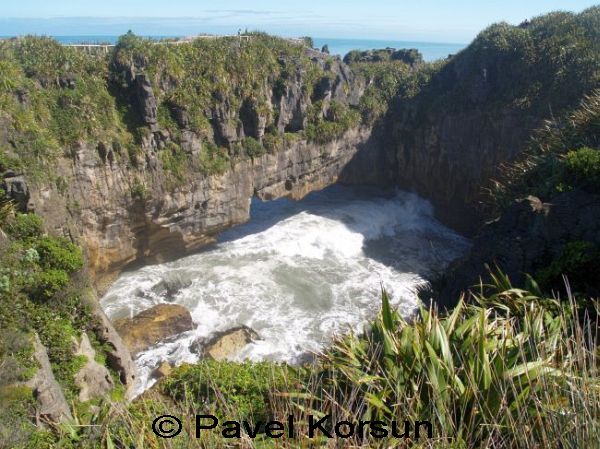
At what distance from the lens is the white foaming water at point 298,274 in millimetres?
19828

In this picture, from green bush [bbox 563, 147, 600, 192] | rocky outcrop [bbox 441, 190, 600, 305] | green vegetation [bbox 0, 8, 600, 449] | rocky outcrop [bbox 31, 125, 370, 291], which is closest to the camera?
green vegetation [bbox 0, 8, 600, 449]

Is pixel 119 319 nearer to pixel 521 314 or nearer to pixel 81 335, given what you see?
pixel 81 335

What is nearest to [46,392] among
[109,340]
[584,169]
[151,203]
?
[109,340]

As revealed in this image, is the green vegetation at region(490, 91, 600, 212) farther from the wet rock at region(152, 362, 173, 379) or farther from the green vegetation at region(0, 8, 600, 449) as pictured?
the wet rock at region(152, 362, 173, 379)

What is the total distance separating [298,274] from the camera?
24.8 metres

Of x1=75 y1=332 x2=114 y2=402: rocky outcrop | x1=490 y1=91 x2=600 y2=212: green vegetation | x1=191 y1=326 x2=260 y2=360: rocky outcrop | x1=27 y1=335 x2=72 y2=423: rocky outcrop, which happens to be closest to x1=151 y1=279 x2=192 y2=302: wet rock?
x1=191 y1=326 x2=260 y2=360: rocky outcrop

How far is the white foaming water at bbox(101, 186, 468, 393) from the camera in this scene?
19828mm

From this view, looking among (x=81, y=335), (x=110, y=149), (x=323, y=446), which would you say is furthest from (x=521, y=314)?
(x=110, y=149)

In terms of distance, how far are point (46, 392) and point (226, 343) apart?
24.6 ft

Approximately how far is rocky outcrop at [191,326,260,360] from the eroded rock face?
1163 mm

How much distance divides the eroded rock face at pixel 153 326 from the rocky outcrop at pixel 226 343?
1.16 meters

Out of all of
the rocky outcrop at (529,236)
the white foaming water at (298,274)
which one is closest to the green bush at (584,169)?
the rocky outcrop at (529,236)

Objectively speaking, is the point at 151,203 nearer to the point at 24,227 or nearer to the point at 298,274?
the point at 24,227

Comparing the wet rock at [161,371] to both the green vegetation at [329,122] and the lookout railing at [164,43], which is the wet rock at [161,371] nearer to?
the lookout railing at [164,43]
